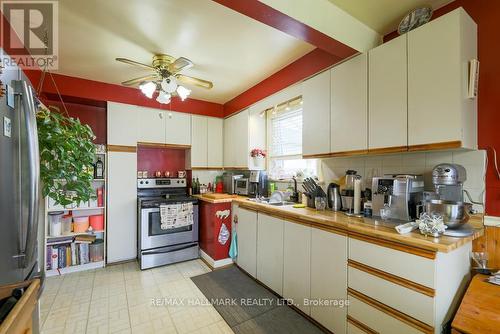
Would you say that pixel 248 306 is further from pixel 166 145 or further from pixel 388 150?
pixel 166 145

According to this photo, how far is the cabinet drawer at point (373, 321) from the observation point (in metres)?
1.29

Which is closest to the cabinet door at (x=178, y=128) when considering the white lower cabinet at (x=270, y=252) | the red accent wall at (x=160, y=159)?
the red accent wall at (x=160, y=159)

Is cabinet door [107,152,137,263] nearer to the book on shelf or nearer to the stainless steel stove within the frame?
the stainless steel stove

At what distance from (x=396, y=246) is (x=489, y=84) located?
127cm

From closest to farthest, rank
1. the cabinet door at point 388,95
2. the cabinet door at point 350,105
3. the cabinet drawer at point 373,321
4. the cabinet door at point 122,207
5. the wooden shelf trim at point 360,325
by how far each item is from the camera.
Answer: the cabinet drawer at point 373,321
the wooden shelf trim at point 360,325
the cabinet door at point 388,95
the cabinet door at point 350,105
the cabinet door at point 122,207

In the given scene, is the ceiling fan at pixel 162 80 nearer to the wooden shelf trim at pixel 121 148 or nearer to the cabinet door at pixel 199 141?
the wooden shelf trim at pixel 121 148

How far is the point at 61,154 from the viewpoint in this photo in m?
1.58

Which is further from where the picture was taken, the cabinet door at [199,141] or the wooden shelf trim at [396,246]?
the cabinet door at [199,141]

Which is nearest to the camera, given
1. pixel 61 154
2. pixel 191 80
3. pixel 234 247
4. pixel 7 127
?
pixel 7 127

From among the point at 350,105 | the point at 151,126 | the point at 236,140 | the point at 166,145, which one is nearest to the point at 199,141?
the point at 166,145

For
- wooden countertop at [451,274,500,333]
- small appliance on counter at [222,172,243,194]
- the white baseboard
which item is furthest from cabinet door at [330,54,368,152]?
the white baseboard

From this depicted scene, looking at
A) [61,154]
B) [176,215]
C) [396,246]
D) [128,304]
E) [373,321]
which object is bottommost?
[128,304]

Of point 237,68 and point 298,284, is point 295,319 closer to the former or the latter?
point 298,284

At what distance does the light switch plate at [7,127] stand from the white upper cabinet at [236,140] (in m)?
2.52
